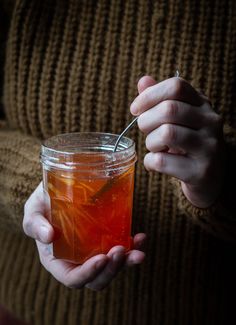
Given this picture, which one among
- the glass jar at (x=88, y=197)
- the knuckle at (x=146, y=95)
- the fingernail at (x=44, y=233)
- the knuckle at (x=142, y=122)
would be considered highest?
the knuckle at (x=146, y=95)

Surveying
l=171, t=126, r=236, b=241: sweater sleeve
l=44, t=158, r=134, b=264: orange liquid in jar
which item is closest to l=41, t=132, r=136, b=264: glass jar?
l=44, t=158, r=134, b=264: orange liquid in jar

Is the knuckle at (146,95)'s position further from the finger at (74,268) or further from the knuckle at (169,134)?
the finger at (74,268)

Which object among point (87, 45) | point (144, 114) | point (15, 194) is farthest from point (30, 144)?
point (144, 114)

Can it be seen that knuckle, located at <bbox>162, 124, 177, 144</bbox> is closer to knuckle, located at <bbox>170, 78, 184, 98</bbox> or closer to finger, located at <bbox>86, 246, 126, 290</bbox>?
knuckle, located at <bbox>170, 78, 184, 98</bbox>

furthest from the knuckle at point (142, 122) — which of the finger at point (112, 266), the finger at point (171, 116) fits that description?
the finger at point (112, 266)

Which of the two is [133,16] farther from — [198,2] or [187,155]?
[187,155]

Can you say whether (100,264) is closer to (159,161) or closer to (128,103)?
(159,161)
